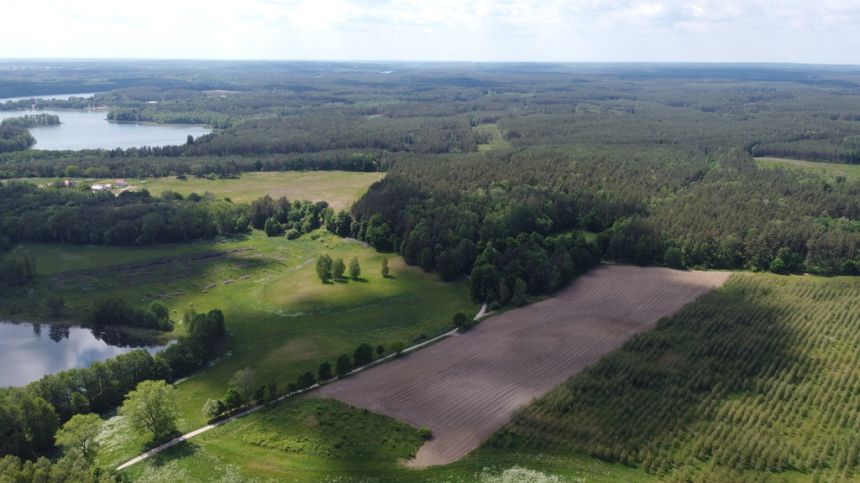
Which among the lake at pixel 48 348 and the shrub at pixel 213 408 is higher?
the shrub at pixel 213 408

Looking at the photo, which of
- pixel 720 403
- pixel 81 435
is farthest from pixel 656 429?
pixel 81 435

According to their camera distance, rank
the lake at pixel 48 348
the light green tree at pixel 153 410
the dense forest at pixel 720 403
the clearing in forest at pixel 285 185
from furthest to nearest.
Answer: the clearing in forest at pixel 285 185
the lake at pixel 48 348
the light green tree at pixel 153 410
the dense forest at pixel 720 403

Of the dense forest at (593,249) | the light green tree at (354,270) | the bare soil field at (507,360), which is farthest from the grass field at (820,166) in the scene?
the light green tree at (354,270)

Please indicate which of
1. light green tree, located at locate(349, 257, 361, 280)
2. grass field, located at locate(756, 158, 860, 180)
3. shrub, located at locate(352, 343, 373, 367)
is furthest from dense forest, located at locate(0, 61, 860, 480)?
shrub, located at locate(352, 343, 373, 367)

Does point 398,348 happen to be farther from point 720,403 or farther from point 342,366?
point 720,403

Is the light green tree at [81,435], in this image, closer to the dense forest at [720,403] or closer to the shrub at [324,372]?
the shrub at [324,372]
